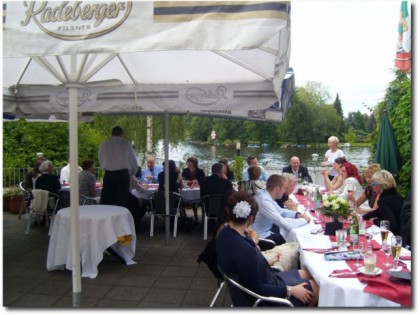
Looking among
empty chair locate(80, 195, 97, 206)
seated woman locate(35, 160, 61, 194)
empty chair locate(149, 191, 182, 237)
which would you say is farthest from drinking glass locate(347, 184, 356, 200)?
seated woman locate(35, 160, 61, 194)

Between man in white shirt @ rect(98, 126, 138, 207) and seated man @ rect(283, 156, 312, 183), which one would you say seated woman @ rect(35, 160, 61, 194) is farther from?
seated man @ rect(283, 156, 312, 183)

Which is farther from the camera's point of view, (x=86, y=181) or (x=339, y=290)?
(x=86, y=181)

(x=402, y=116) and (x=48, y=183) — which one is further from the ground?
(x=402, y=116)

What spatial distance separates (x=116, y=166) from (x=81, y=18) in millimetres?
3694

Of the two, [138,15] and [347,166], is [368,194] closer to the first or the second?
[347,166]

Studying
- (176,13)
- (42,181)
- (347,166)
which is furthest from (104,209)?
(347,166)

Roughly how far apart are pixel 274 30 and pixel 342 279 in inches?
56.8

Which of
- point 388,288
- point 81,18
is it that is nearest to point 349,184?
point 388,288

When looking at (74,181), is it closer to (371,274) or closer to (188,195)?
(371,274)

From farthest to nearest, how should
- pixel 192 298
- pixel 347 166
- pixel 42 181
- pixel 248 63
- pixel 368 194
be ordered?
pixel 42 181
pixel 347 166
pixel 368 194
pixel 248 63
pixel 192 298

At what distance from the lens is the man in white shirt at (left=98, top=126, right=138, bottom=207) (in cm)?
582

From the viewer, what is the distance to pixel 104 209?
15.8 feet

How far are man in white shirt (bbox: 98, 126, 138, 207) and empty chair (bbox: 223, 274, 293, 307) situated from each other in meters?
3.59

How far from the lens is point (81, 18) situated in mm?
2352
